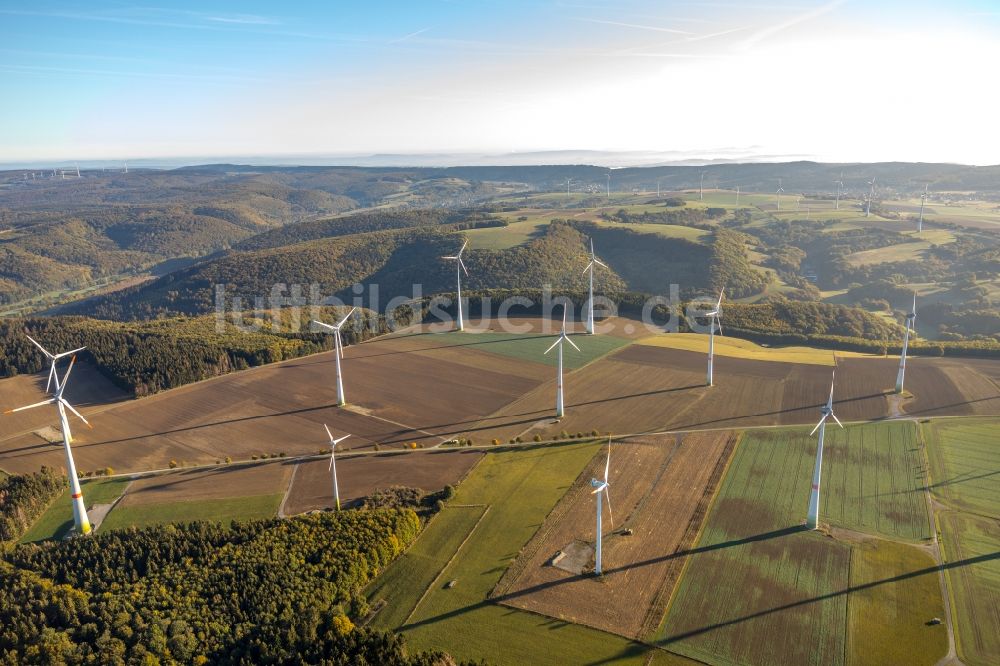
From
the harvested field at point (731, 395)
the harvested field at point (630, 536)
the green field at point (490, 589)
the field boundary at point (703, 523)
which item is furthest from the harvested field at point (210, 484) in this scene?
the field boundary at point (703, 523)

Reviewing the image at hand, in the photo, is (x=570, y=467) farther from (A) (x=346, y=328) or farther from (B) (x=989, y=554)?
(A) (x=346, y=328)

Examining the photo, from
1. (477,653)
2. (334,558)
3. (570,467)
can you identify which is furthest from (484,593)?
(570,467)

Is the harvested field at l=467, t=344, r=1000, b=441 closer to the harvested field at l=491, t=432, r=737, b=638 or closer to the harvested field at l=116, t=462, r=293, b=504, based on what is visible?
the harvested field at l=491, t=432, r=737, b=638

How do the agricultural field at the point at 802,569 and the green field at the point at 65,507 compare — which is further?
the green field at the point at 65,507

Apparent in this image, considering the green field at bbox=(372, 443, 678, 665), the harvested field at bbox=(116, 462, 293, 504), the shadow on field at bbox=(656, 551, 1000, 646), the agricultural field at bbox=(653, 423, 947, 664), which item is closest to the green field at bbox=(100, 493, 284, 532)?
the harvested field at bbox=(116, 462, 293, 504)

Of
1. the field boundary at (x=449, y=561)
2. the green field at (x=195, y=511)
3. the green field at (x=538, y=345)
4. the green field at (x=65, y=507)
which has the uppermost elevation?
the green field at (x=538, y=345)

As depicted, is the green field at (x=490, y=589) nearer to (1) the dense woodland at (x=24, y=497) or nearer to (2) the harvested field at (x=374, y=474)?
(2) the harvested field at (x=374, y=474)

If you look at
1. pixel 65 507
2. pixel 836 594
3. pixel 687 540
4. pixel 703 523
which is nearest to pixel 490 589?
pixel 687 540
